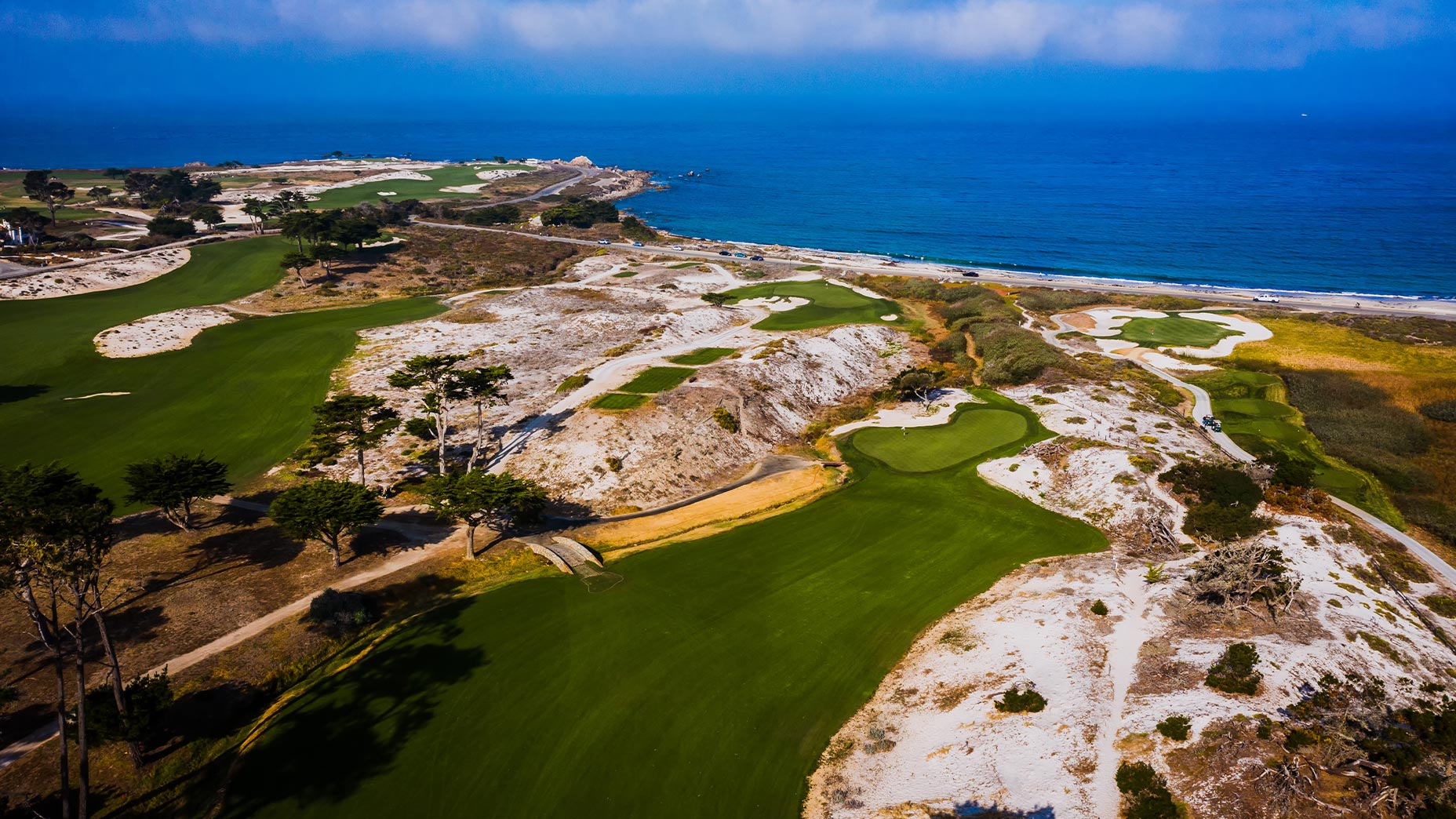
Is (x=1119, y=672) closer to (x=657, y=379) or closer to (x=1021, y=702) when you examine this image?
(x=1021, y=702)

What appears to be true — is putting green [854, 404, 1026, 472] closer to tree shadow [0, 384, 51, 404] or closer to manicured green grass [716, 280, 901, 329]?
manicured green grass [716, 280, 901, 329]

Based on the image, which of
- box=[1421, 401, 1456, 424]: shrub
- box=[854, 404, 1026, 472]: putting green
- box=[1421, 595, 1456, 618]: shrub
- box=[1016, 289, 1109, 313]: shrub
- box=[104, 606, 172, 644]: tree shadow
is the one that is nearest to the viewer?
box=[104, 606, 172, 644]: tree shadow

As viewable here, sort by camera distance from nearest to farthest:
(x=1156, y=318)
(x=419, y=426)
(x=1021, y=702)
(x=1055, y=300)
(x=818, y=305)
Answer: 1. (x=1021, y=702)
2. (x=419, y=426)
3. (x=1156, y=318)
4. (x=818, y=305)
5. (x=1055, y=300)

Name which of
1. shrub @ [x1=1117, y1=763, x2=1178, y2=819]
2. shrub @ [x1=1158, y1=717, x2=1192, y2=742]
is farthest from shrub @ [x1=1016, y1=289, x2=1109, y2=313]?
shrub @ [x1=1117, y1=763, x2=1178, y2=819]

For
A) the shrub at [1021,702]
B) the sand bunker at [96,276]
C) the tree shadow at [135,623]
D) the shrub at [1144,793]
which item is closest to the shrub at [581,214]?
the sand bunker at [96,276]

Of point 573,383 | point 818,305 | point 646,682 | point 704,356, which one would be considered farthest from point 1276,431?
point 573,383

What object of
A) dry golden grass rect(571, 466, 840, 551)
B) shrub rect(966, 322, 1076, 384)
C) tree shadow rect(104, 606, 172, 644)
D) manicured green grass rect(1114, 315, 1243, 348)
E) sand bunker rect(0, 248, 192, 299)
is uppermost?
sand bunker rect(0, 248, 192, 299)

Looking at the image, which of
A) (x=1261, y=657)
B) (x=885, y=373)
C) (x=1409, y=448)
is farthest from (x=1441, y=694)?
(x=885, y=373)

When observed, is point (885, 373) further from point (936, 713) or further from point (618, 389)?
point (936, 713)
